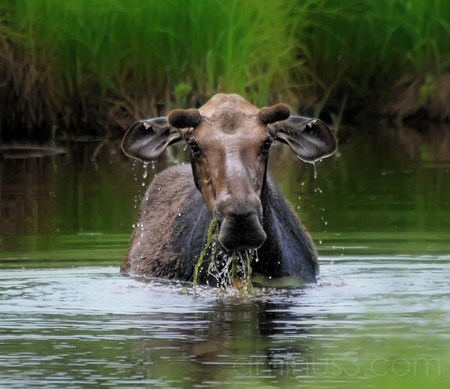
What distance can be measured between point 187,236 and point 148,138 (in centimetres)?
92

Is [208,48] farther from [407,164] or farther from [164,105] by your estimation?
[407,164]

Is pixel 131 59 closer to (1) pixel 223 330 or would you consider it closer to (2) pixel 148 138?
(2) pixel 148 138

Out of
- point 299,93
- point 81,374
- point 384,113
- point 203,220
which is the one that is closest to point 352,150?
point 299,93

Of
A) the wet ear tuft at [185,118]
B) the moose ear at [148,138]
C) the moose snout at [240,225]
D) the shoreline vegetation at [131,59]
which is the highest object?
the shoreline vegetation at [131,59]

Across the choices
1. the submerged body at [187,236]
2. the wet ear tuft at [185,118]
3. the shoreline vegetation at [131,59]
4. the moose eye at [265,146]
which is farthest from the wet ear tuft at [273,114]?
the shoreline vegetation at [131,59]

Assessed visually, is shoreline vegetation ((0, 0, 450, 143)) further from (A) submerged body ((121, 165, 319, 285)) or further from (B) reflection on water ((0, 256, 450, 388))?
(B) reflection on water ((0, 256, 450, 388))

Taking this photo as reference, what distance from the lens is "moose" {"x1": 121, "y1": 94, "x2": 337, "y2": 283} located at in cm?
991

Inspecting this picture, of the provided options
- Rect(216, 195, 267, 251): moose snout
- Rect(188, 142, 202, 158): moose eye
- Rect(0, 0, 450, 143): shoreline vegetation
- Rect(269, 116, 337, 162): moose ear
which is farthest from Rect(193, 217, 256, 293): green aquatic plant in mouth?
Rect(0, 0, 450, 143): shoreline vegetation

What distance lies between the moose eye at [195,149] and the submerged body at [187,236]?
582mm

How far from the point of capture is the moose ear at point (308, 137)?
35.8 feet

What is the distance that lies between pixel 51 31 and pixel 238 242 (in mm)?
13273

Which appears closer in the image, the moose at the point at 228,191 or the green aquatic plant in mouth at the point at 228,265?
the moose at the point at 228,191

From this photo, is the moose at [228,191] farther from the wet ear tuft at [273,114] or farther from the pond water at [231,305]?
the pond water at [231,305]

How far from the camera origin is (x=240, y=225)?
979 cm
